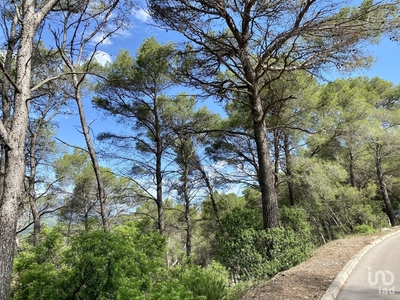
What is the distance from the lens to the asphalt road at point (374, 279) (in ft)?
10.7

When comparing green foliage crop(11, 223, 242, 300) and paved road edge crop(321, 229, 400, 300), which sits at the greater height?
green foliage crop(11, 223, 242, 300)

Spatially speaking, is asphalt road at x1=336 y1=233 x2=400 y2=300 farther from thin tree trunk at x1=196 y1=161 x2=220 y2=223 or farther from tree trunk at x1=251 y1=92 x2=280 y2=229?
thin tree trunk at x1=196 y1=161 x2=220 y2=223

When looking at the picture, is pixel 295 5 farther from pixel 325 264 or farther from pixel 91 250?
pixel 91 250

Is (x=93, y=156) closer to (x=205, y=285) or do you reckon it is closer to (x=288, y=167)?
(x=205, y=285)

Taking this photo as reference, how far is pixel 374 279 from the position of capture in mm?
3924

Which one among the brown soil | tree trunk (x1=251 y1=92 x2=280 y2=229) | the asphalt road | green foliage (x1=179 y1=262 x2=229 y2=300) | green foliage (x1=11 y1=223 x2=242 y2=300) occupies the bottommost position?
the asphalt road

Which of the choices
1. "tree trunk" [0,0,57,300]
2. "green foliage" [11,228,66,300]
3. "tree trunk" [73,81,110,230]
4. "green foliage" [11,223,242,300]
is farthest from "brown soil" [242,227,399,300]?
"tree trunk" [73,81,110,230]

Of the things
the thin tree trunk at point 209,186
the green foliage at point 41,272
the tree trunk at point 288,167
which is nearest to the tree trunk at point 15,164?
the green foliage at point 41,272

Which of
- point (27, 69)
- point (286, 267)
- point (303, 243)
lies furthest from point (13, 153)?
point (303, 243)

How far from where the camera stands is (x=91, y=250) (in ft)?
9.75

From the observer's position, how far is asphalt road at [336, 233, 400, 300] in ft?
10.7

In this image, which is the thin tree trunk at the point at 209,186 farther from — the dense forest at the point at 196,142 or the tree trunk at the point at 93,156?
the tree trunk at the point at 93,156

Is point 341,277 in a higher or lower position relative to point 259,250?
lower

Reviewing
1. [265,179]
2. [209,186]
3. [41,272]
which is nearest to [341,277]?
[265,179]
